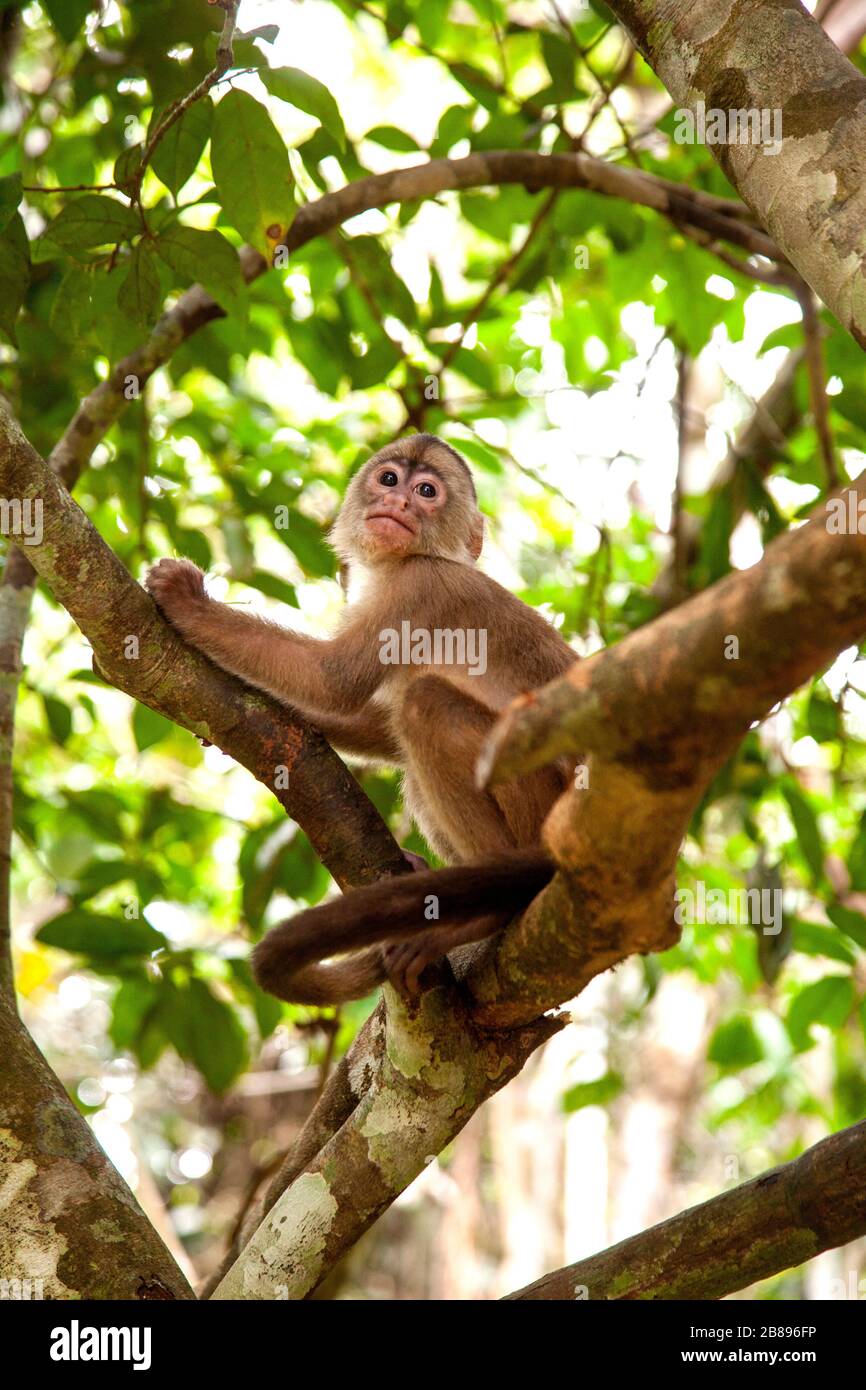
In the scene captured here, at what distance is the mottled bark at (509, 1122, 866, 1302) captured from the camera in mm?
3199

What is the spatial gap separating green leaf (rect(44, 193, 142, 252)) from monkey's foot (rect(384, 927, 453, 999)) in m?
2.21

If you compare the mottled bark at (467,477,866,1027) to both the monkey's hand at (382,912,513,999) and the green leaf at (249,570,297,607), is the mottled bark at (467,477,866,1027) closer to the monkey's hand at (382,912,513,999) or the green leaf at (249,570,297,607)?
the monkey's hand at (382,912,513,999)

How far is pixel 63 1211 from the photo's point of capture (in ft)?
10.2

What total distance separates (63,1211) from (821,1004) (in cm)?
298

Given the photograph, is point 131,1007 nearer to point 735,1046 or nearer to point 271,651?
point 271,651

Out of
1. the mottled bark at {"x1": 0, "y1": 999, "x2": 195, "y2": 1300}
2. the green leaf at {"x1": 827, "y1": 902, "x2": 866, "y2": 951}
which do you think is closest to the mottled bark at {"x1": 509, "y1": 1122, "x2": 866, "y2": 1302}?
the mottled bark at {"x1": 0, "y1": 999, "x2": 195, "y2": 1300}

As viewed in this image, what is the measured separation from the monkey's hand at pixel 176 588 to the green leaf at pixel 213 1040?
5.05ft

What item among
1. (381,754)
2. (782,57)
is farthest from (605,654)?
(381,754)

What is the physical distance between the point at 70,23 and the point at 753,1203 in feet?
12.9

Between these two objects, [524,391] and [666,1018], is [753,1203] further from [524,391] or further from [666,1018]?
[666,1018]

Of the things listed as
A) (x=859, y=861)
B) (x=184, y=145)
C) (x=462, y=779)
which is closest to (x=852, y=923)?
(x=859, y=861)

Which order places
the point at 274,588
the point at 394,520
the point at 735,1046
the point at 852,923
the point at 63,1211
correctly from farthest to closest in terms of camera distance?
the point at 735,1046 → the point at 274,588 → the point at 394,520 → the point at 852,923 → the point at 63,1211

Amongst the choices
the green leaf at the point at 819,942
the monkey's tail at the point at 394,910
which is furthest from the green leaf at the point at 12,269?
the green leaf at the point at 819,942

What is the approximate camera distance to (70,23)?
4.23 metres
